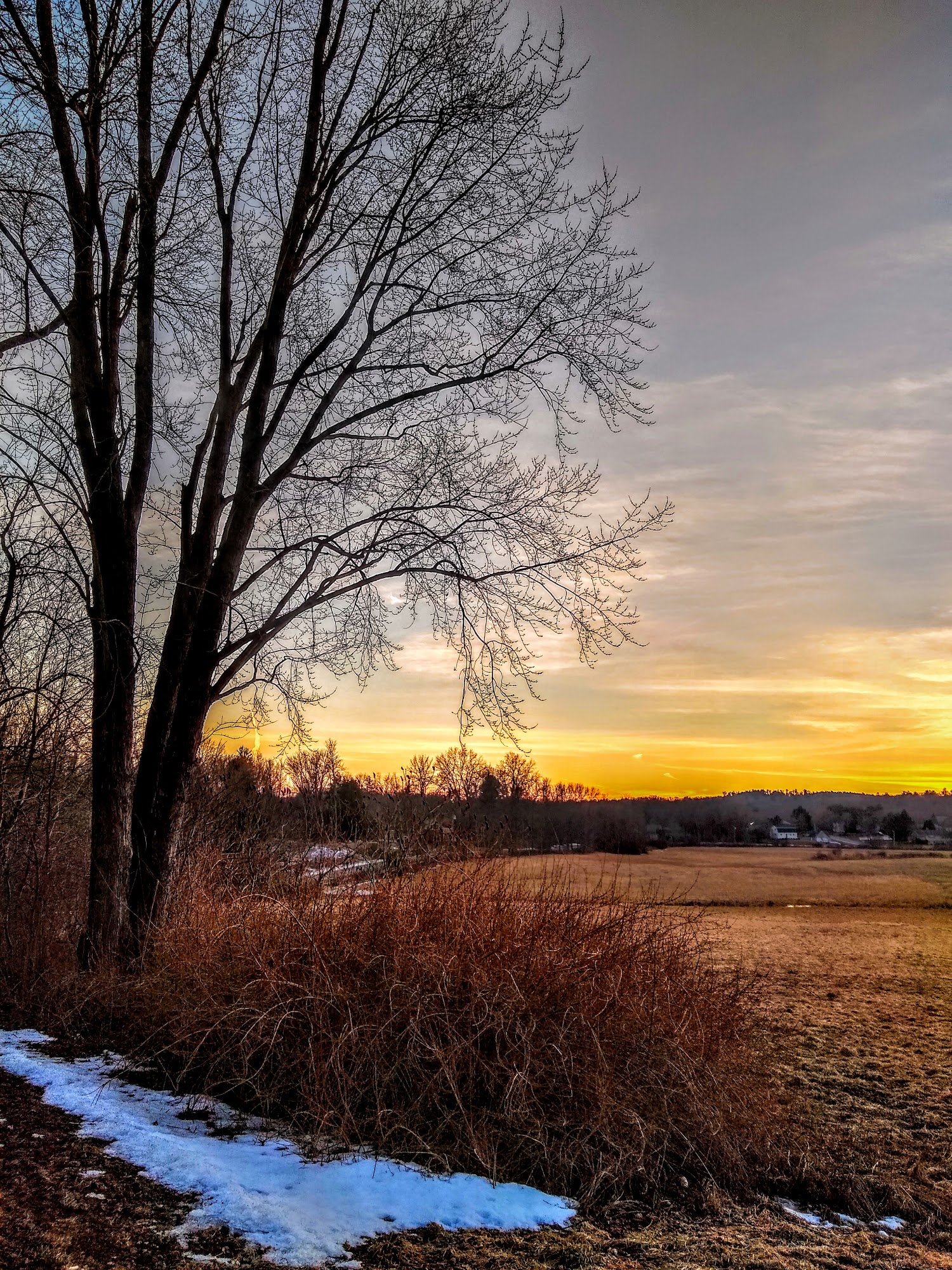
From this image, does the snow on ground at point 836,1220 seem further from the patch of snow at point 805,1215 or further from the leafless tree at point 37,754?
the leafless tree at point 37,754

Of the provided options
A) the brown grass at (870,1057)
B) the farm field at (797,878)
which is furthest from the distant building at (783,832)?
the brown grass at (870,1057)

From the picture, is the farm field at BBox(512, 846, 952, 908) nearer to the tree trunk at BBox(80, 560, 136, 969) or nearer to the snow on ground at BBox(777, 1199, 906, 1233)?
the tree trunk at BBox(80, 560, 136, 969)

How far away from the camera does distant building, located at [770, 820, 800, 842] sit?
340 feet

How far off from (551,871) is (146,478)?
18.3 ft

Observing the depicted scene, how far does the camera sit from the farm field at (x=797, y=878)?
34.5 m

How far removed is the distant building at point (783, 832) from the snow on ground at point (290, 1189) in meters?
99.1

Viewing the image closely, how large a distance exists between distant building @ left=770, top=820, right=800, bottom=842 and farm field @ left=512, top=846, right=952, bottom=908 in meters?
43.6

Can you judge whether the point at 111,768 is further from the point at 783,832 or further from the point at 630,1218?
the point at 783,832

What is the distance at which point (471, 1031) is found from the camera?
16.8ft

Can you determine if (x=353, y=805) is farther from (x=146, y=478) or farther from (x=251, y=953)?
(x=146, y=478)

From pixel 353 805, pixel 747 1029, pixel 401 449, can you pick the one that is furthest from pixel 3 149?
pixel 747 1029

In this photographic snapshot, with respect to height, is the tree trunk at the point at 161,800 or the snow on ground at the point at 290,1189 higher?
the tree trunk at the point at 161,800

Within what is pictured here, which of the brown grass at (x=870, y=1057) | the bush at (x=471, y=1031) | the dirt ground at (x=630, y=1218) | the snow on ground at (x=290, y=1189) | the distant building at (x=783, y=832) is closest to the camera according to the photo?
the dirt ground at (x=630, y=1218)

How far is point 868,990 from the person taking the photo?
14.1 meters
